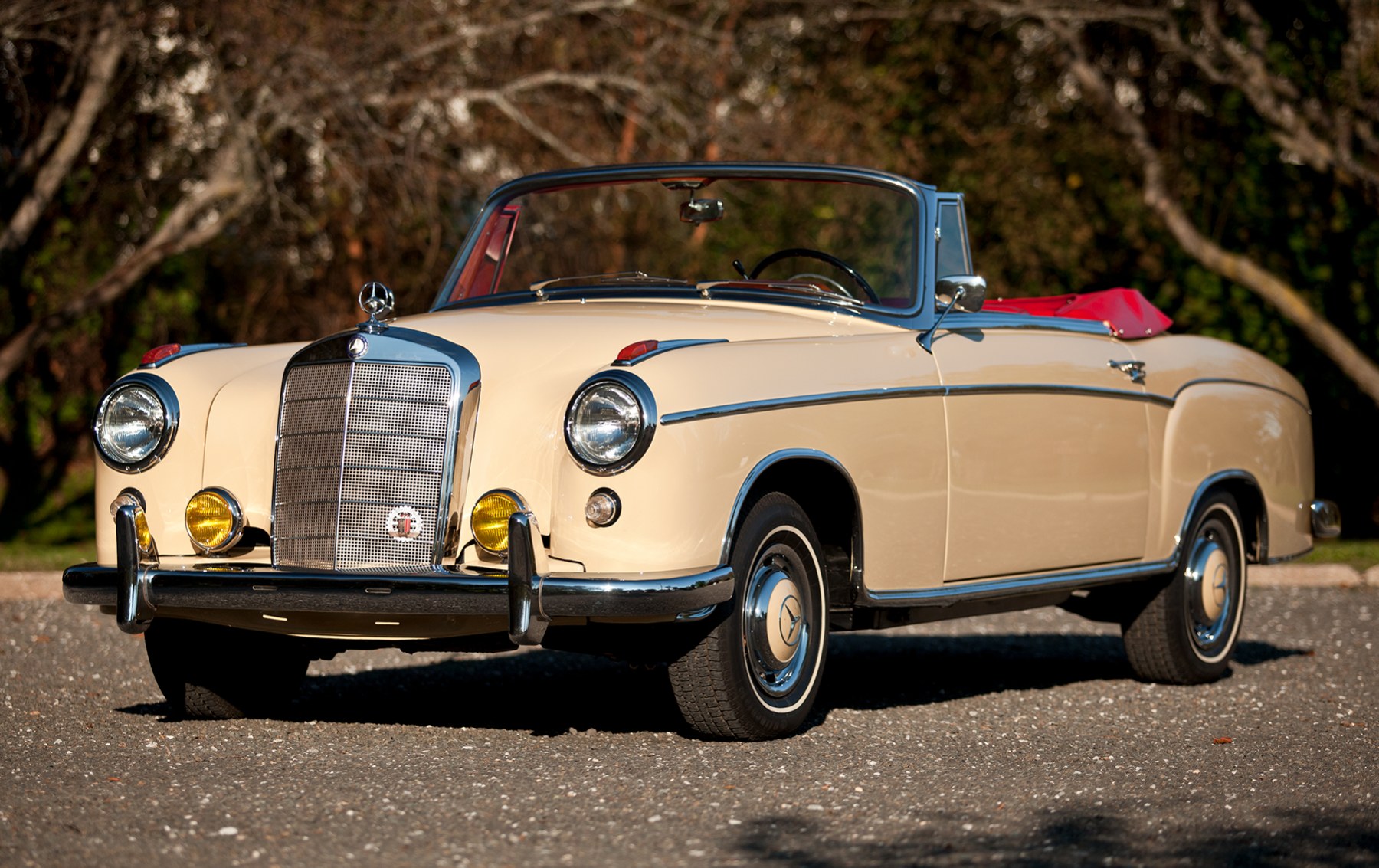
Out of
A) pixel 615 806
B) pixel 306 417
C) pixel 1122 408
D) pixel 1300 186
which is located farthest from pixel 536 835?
pixel 1300 186

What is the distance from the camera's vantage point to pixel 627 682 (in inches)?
281

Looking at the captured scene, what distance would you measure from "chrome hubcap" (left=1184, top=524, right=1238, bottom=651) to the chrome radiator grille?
11.3 ft

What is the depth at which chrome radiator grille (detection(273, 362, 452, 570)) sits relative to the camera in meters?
5.19

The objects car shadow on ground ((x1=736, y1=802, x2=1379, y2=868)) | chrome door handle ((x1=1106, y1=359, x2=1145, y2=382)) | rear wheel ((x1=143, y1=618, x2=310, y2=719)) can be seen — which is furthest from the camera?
chrome door handle ((x1=1106, y1=359, x2=1145, y2=382))

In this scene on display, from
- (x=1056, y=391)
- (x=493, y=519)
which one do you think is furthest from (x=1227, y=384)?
(x=493, y=519)

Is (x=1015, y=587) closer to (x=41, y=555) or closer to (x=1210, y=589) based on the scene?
(x=1210, y=589)

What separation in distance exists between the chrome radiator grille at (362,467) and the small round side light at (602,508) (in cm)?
44

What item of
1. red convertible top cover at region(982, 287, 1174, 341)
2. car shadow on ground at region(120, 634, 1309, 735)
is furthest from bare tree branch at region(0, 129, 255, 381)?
red convertible top cover at region(982, 287, 1174, 341)

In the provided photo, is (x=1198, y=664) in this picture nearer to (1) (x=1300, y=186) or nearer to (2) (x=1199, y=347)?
(2) (x=1199, y=347)

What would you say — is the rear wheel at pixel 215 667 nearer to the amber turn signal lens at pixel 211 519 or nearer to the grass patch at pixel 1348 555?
the amber turn signal lens at pixel 211 519

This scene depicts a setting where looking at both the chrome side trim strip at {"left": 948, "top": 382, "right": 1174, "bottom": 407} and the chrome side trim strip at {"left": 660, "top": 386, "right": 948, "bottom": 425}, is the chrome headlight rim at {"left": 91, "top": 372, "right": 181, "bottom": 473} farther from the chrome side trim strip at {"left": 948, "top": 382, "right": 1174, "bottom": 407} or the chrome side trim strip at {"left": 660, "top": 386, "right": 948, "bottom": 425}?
the chrome side trim strip at {"left": 948, "top": 382, "right": 1174, "bottom": 407}

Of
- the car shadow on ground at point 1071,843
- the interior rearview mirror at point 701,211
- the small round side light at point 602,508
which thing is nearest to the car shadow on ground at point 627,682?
the small round side light at point 602,508

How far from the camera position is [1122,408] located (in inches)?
270

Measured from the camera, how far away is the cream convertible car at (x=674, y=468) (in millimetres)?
5035
